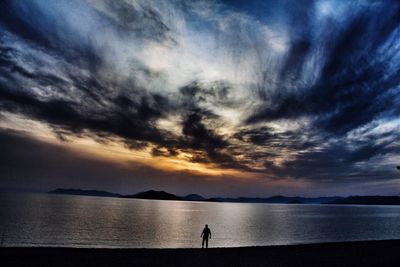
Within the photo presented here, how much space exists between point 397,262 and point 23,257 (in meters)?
30.6

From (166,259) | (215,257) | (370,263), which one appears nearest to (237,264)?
(215,257)

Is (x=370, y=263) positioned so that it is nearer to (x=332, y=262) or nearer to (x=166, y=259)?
(x=332, y=262)

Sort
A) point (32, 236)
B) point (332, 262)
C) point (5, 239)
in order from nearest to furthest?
point (332, 262) → point (5, 239) → point (32, 236)

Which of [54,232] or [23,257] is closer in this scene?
[23,257]

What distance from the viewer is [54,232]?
62469 millimetres

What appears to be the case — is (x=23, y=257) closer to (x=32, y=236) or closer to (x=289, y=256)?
(x=289, y=256)

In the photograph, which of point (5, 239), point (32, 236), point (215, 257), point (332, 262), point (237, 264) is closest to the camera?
point (237, 264)

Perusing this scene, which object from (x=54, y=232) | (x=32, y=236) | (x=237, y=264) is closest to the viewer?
(x=237, y=264)

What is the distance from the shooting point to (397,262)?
23859mm

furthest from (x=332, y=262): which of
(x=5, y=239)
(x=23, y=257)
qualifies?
(x=5, y=239)

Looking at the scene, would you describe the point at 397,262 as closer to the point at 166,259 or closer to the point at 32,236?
the point at 166,259

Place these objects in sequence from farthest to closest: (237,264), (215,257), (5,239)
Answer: (5,239) → (215,257) → (237,264)

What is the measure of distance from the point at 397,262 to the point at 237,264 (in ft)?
43.9

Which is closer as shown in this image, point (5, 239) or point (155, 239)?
point (5, 239)
